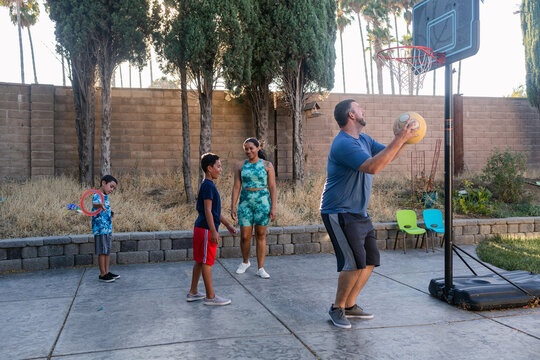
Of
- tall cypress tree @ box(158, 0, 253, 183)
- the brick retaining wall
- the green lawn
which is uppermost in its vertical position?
tall cypress tree @ box(158, 0, 253, 183)

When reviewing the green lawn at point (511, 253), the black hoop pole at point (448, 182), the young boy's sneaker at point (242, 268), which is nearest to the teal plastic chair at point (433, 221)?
the green lawn at point (511, 253)

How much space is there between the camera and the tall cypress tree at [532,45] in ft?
49.0

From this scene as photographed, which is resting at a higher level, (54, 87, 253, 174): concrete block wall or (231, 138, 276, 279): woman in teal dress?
(54, 87, 253, 174): concrete block wall

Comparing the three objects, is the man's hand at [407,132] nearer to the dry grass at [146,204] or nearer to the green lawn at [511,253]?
the green lawn at [511,253]

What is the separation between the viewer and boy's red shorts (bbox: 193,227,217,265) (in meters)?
4.71

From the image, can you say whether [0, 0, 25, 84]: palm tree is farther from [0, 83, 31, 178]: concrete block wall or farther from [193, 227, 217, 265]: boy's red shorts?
[193, 227, 217, 265]: boy's red shorts

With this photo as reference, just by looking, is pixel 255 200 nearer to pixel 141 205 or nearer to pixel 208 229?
pixel 208 229

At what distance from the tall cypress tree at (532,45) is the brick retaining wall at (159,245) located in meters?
8.30

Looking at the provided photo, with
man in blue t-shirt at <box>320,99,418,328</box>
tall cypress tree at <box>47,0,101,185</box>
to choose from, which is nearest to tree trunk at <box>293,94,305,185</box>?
tall cypress tree at <box>47,0,101,185</box>

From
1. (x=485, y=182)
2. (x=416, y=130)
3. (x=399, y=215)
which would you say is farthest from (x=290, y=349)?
(x=485, y=182)

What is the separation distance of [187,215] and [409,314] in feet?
17.1

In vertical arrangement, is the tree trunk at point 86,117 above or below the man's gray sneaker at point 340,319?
above

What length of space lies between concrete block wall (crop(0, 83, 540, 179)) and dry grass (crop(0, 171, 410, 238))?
0.89 m

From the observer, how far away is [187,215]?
8719mm
